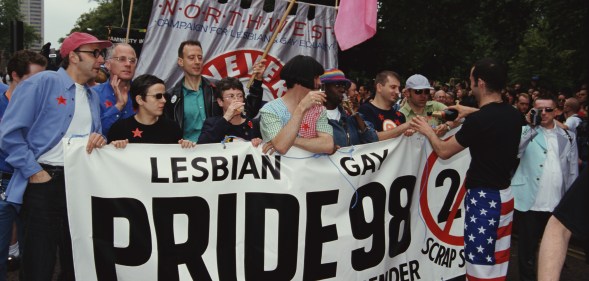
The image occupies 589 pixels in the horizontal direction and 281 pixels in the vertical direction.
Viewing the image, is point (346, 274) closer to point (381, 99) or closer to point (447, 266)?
point (447, 266)

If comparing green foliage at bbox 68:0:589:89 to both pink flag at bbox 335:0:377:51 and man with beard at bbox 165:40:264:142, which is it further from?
man with beard at bbox 165:40:264:142

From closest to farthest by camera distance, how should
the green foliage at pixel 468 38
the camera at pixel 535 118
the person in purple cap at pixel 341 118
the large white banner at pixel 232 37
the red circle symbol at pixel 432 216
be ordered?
the person in purple cap at pixel 341 118 < the red circle symbol at pixel 432 216 < the camera at pixel 535 118 < the large white banner at pixel 232 37 < the green foliage at pixel 468 38

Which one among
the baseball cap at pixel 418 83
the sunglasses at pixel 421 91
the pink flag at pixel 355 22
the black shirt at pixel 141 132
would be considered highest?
the pink flag at pixel 355 22

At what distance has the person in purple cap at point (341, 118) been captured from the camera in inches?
209

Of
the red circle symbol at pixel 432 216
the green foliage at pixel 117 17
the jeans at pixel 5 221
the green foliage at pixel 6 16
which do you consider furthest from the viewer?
the green foliage at pixel 6 16

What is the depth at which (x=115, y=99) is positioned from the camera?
5.11m

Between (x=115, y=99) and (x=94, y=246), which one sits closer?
(x=94, y=246)

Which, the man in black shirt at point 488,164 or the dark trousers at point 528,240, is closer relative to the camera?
the man in black shirt at point 488,164

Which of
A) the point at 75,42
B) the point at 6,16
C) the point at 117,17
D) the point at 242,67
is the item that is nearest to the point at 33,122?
the point at 75,42

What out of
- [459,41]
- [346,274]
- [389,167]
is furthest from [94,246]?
[459,41]

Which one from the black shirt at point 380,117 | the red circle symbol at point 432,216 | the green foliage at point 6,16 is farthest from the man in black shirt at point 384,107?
the green foliage at point 6,16

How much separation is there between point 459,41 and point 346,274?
23.2m

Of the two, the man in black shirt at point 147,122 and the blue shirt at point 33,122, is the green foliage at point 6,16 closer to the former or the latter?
the man in black shirt at point 147,122

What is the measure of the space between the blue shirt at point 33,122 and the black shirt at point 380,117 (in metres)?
2.72
